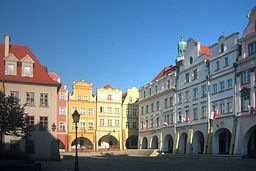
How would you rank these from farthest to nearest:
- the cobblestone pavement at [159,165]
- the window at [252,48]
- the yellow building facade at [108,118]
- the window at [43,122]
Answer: the yellow building facade at [108,118] < the window at [43,122] < the window at [252,48] < the cobblestone pavement at [159,165]

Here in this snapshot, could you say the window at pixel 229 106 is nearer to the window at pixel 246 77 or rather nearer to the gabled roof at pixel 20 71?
the window at pixel 246 77

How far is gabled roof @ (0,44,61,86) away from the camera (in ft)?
134

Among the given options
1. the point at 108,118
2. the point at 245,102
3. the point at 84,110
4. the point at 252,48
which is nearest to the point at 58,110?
the point at 84,110

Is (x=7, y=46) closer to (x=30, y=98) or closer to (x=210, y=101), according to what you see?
(x=30, y=98)

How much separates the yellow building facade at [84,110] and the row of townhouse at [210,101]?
1217 centimetres

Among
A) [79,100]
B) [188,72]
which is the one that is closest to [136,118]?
[79,100]

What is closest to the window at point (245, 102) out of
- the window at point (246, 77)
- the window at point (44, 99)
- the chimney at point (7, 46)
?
the window at point (246, 77)

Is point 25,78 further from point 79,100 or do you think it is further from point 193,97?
point 79,100

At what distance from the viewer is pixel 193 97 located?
168ft

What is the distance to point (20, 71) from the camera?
4175 centimetres

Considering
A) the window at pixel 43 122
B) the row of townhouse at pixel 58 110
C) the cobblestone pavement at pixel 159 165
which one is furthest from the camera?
the window at pixel 43 122

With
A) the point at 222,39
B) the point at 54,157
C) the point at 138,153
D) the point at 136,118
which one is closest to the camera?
the point at 54,157

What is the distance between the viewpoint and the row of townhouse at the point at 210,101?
3991cm

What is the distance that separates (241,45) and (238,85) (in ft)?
16.2
